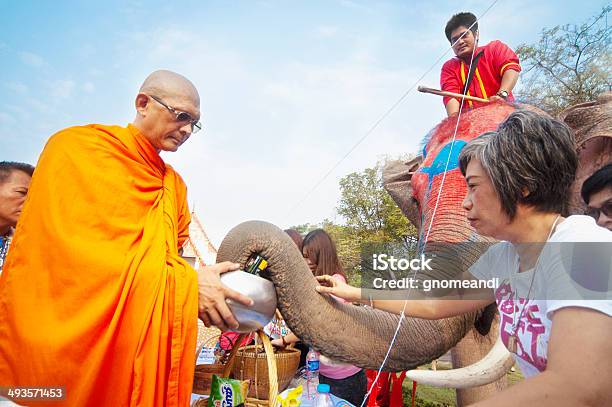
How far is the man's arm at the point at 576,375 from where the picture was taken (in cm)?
71

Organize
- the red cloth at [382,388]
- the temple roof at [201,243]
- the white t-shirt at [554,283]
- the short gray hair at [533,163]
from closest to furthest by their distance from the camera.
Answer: the white t-shirt at [554,283]
the short gray hair at [533,163]
the red cloth at [382,388]
the temple roof at [201,243]

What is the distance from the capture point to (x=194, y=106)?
185 cm

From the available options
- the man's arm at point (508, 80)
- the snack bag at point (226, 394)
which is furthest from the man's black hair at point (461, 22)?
the snack bag at point (226, 394)

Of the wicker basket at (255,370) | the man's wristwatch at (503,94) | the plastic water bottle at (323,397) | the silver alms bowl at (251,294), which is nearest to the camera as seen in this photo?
the silver alms bowl at (251,294)

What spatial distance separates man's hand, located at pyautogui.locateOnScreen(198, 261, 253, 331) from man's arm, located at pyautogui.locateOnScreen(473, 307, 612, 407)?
0.81 metres

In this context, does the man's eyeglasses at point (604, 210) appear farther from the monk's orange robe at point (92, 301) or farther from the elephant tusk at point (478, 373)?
the monk's orange robe at point (92, 301)

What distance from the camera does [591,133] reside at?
2209mm

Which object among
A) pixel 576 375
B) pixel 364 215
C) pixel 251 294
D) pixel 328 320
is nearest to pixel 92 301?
pixel 251 294

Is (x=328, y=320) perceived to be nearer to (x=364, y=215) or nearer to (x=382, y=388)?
(x=382, y=388)

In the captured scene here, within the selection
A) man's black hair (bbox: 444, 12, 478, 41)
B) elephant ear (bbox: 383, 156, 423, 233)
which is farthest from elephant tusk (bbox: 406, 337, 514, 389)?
elephant ear (bbox: 383, 156, 423, 233)

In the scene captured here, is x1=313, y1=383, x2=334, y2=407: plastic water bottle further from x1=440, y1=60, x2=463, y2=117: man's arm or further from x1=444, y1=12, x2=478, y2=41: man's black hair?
x1=444, y1=12, x2=478, y2=41: man's black hair

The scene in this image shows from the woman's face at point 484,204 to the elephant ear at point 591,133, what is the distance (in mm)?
1003

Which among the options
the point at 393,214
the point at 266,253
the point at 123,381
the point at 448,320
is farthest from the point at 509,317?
the point at 393,214

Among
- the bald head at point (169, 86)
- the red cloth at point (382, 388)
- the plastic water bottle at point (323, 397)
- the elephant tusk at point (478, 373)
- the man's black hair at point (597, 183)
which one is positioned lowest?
the red cloth at point (382, 388)
